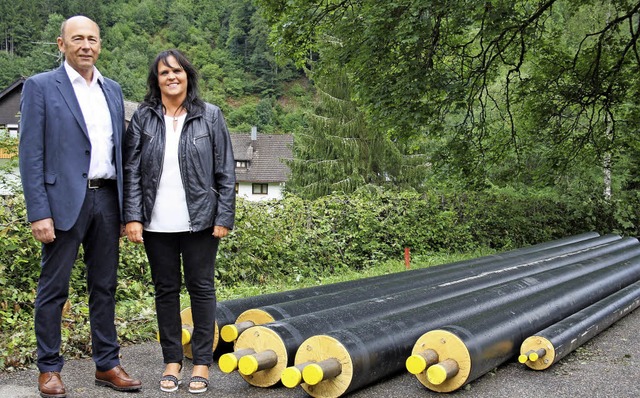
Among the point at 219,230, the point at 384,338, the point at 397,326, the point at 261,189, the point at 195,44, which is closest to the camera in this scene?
the point at 219,230

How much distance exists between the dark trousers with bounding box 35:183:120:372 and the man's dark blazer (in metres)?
0.12

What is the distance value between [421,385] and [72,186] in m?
2.50

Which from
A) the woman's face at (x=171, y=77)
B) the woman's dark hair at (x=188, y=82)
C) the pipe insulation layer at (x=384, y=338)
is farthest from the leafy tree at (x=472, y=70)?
the woman's face at (x=171, y=77)

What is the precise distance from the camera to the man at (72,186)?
11.7ft

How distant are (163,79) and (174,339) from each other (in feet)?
5.40

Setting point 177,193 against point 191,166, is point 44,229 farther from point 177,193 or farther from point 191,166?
point 191,166

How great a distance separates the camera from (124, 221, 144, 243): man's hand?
3742 mm

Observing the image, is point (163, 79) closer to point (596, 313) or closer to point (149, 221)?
point (149, 221)

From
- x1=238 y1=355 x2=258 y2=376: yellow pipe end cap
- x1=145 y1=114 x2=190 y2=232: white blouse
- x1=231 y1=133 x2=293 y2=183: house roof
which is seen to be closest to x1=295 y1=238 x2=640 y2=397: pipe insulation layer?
x1=238 y1=355 x2=258 y2=376: yellow pipe end cap

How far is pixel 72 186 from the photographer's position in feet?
11.9

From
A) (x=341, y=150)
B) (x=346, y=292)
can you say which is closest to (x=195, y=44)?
(x=341, y=150)

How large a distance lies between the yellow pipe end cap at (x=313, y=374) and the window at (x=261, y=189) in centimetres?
6074

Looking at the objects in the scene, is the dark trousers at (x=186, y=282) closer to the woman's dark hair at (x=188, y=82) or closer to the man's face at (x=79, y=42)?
the woman's dark hair at (x=188, y=82)

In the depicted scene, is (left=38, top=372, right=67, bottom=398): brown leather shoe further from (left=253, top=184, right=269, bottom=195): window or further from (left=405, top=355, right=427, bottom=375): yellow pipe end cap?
(left=253, top=184, right=269, bottom=195): window
